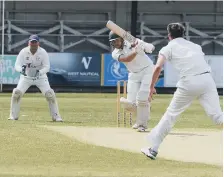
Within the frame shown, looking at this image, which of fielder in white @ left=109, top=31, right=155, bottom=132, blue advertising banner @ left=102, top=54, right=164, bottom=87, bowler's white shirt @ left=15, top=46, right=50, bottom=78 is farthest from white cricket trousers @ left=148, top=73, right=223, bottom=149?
blue advertising banner @ left=102, top=54, right=164, bottom=87

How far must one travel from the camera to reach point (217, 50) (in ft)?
141

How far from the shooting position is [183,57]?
1026cm

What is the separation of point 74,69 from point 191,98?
85.0ft

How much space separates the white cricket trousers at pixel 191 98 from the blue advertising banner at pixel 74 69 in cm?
2559

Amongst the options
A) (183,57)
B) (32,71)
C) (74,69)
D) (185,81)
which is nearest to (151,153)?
(185,81)

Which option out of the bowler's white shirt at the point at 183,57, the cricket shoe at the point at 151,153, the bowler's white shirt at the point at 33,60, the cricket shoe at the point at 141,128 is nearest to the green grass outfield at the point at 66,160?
the cricket shoe at the point at 151,153

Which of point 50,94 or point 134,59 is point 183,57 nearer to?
point 134,59

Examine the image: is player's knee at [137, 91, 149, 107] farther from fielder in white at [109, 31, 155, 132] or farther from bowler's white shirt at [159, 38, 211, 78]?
bowler's white shirt at [159, 38, 211, 78]

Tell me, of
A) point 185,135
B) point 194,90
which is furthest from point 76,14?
point 194,90

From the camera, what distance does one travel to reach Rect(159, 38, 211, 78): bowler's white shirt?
33.7 ft

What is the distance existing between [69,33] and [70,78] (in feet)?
24.5

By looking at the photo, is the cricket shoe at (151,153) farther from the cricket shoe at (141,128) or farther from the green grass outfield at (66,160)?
the cricket shoe at (141,128)

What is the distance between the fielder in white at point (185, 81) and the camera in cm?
1027

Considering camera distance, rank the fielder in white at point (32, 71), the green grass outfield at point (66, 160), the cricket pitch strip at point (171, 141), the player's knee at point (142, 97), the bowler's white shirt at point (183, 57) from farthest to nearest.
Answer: the fielder in white at point (32, 71)
the player's knee at point (142, 97)
the cricket pitch strip at point (171, 141)
the bowler's white shirt at point (183, 57)
the green grass outfield at point (66, 160)
